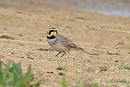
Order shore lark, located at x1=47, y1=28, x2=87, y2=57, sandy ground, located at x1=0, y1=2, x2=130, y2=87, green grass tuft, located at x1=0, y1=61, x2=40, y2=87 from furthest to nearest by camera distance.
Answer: shore lark, located at x1=47, y1=28, x2=87, y2=57 < sandy ground, located at x1=0, y1=2, x2=130, y2=87 < green grass tuft, located at x1=0, y1=61, x2=40, y2=87

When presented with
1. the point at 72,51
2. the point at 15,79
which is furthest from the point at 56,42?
the point at 15,79

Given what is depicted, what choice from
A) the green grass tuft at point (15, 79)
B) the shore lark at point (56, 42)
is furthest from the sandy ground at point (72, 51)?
the green grass tuft at point (15, 79)

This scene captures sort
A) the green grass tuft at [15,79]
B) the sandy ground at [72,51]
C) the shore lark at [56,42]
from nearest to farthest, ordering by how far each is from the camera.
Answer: the green grass tuft at [15,79]
the sandy ground at [72,51]
the shore lark at [56,42]

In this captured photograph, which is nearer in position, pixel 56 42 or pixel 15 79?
pixel 15 79

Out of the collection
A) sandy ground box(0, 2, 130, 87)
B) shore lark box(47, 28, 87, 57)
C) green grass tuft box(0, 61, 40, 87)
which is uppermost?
green grass tuft box(0, 61, 40, 87)

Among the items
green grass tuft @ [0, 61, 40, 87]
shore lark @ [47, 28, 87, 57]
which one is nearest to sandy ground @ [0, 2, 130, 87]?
shore lark @ [47, 28, 87, 57]

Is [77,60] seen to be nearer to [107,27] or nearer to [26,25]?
[26,25]

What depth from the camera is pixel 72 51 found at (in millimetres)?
10133

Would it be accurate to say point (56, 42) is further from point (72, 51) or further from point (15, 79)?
point (15, 79)

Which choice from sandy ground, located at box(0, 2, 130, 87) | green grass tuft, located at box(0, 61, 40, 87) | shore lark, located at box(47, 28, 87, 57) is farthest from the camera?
shore lark, located at box(47, 28, 87, 57)

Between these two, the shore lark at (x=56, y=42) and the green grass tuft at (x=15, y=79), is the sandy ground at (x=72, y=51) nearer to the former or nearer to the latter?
the shore lark at (x=56, y=42)

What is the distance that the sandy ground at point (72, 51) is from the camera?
6758 mm

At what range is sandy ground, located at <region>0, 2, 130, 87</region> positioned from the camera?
22.2 feet

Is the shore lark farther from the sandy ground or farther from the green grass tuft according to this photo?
the green grass tuft
